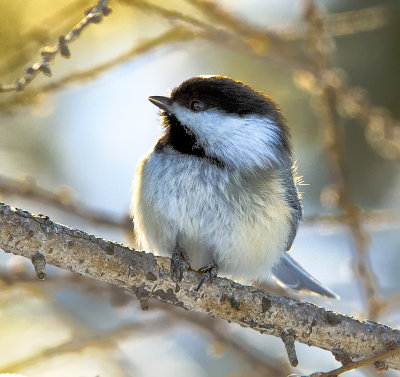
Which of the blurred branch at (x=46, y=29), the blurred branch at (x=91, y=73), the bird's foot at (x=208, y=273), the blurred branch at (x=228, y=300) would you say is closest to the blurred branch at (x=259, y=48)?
the blurred branch at (x=91, y=73)

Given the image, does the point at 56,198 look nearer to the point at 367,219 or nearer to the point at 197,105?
the point at 197,105

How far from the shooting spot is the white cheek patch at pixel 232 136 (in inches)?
112

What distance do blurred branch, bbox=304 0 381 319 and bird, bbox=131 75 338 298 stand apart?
0.21m

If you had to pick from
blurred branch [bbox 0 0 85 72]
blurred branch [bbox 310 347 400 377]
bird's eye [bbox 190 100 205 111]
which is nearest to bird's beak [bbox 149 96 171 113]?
bird's eye [bbox 190 100 205 111]

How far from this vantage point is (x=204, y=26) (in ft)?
8.93

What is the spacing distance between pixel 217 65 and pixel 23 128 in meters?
1.44

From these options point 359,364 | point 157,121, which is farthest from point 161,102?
point 359,364

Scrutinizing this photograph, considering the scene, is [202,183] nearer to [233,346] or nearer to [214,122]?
[214,122]

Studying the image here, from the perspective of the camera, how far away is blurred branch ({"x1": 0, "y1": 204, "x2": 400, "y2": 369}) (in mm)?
2293

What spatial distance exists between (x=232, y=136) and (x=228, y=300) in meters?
0.73

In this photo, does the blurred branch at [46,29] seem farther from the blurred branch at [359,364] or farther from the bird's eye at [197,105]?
the blurred branch at [359,364]

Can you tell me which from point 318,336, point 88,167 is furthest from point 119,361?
point 88,167

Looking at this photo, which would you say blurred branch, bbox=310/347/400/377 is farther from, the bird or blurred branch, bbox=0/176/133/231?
blurred branch, bbox=0/176/133/231

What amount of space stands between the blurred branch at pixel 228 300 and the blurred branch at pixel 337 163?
484 mm
